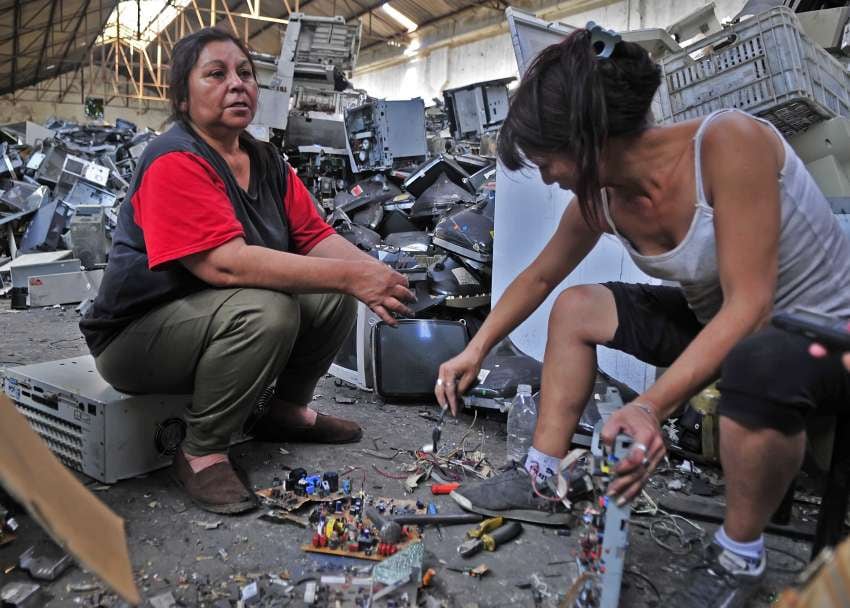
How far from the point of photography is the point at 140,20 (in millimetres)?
15016

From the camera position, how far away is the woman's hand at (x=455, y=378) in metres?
1.49

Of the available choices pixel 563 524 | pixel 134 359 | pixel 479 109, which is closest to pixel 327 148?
pixel 479 109

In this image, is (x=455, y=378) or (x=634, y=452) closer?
(x=634, y=452)

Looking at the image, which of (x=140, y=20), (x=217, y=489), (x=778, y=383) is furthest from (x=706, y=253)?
(x=140, y=20)

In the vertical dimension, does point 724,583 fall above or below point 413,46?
below

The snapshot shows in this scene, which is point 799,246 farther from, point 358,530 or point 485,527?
point 358,530

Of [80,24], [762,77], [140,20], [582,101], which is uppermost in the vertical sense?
[140,20]

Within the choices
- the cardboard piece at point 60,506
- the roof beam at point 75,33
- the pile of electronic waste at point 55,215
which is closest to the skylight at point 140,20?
the roof beam at point 75,33

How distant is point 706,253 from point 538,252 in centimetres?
150

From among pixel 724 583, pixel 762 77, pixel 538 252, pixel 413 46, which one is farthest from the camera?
pixel 413 46

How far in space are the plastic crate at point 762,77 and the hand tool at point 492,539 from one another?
2055mm

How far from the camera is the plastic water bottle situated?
7.25 feet

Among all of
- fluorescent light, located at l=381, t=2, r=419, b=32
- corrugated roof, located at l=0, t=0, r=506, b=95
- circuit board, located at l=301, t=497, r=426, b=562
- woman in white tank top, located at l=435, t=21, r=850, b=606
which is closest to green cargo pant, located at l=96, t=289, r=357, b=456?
circuit board, located at l=301, t=497, r=426, b=562

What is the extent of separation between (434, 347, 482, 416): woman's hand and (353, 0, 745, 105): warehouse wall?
7.42 metres
